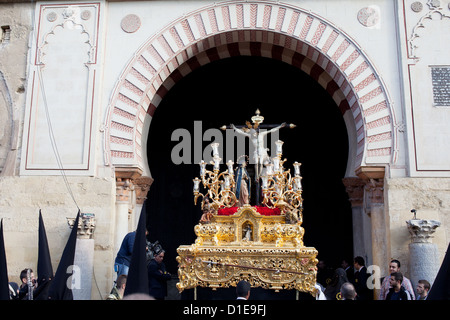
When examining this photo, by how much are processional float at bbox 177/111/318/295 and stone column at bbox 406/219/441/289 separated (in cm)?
163

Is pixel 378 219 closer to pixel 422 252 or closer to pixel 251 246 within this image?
pixel 422 252

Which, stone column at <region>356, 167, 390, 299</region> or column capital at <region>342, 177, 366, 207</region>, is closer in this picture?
stone column at <region>356, 167, 390, 299</region>

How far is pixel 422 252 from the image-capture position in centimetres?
653

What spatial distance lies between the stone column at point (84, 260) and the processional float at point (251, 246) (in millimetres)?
1785

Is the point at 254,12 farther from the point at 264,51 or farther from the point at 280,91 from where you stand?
the point at 280,91

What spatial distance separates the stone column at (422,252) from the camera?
6449 millimetres

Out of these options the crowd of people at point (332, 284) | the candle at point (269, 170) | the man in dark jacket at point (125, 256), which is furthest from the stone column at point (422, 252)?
the man in dark jacket at point (125, 256)

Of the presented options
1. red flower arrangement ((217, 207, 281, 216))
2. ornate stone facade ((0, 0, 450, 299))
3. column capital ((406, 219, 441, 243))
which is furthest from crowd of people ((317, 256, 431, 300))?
red flower arrangement ((217, 207, 281, 216))

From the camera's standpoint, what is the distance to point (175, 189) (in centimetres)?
1066

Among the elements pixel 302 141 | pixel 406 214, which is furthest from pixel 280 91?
pixel 406 214

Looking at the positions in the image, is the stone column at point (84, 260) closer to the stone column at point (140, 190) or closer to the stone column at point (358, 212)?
the stone column at point (140, 190)

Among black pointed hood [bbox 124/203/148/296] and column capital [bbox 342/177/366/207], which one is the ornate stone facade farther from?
black pointed hood [bbox 124/203/148/296]

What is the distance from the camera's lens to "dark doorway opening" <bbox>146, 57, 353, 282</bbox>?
10.4 metres

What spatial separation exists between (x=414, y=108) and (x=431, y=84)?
485 mm
